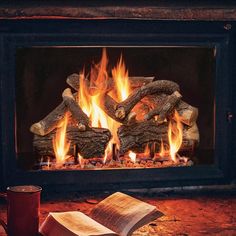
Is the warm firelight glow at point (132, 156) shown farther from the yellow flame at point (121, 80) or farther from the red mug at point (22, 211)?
the red mug at point (22, 211)

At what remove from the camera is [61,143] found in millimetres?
2896

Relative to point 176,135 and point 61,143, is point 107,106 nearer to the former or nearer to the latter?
point 61,143

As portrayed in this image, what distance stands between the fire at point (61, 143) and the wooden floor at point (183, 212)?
229 mm

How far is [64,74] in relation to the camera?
116 inches

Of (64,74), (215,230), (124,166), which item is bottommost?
(215,230)

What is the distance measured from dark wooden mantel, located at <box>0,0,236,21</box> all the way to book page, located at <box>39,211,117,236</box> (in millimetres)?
974

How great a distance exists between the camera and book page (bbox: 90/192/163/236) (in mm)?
2176

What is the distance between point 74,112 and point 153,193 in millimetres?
603

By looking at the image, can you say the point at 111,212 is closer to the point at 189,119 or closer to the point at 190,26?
the point at 189,119

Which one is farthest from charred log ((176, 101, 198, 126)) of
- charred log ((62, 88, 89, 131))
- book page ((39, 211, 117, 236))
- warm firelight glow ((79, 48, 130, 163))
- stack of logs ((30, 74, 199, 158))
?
book page ((39, 211, 117, 236))

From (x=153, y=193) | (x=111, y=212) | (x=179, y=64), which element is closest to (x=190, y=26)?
(x=179, y=64)

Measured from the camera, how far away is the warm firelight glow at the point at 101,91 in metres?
2.91

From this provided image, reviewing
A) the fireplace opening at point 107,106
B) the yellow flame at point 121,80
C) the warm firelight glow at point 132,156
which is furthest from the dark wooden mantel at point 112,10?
the warm firelight glow at point 132,156

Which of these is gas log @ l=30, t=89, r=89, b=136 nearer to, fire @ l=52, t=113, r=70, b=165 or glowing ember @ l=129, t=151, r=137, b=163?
fire @ l=52, t=113, r=70, b=165
